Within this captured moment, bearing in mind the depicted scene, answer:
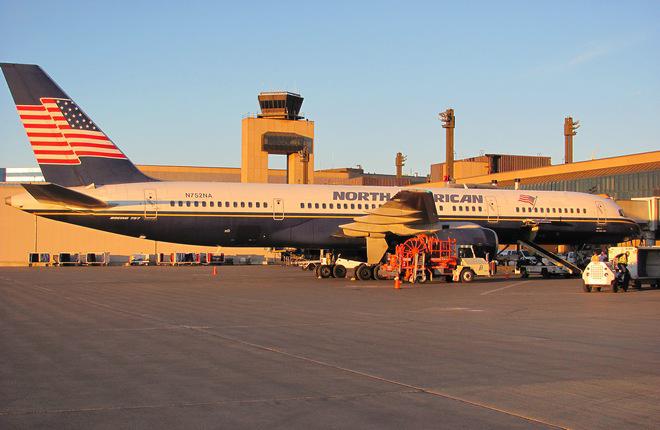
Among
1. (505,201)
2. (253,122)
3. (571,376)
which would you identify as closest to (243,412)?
(571,376)

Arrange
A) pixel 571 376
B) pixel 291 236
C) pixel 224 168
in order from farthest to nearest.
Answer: pixel 224 168
pixel 291 236
pixel 571 376

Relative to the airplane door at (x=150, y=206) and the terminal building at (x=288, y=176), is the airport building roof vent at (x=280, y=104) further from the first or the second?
the airplane door at (x=150, y=206)

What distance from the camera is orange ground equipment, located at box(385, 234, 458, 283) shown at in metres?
32.2

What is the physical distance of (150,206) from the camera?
31.5 m

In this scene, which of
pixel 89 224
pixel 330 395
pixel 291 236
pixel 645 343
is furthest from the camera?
pixel 291 236

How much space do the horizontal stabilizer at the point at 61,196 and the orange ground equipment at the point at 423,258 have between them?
12.4 m

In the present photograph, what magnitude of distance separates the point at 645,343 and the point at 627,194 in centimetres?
5260

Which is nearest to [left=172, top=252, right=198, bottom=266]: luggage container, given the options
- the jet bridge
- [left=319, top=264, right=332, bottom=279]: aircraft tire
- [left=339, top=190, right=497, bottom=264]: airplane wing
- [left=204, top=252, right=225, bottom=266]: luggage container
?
[left=204, top=252, right=225, bottom=266]: luggage container

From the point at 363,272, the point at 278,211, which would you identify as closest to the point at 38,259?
the point at 278,211

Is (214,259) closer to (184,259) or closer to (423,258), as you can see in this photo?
(184,259)

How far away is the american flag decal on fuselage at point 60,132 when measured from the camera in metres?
30.7

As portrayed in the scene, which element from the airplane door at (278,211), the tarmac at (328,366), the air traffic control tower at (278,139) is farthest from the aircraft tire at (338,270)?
the air traffic control tower at (278,139)

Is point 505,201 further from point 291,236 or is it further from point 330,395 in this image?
point 330,395

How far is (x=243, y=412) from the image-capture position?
24.7ft
